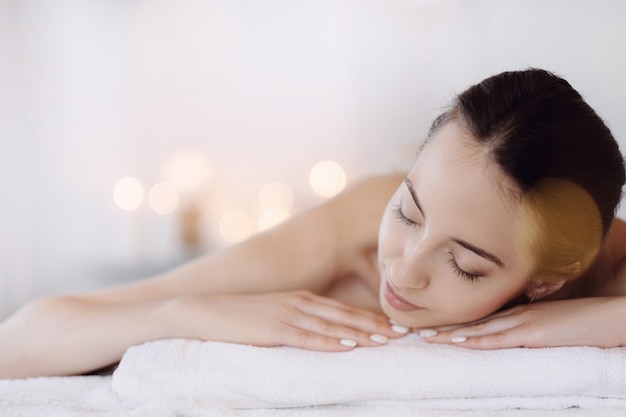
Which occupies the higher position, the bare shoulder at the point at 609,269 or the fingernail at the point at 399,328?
the bare shoulder at the point at 609,269

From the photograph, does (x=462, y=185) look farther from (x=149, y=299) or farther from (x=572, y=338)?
(x=149, y=299)

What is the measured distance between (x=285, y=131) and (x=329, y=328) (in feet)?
5.87

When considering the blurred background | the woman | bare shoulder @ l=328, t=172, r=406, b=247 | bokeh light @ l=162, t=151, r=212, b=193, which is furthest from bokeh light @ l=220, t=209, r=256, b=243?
the woman

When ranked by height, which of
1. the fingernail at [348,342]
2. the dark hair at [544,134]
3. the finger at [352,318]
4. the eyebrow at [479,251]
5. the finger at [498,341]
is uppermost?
the dark hair at [544,134]

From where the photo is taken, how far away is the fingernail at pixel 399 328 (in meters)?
1.10

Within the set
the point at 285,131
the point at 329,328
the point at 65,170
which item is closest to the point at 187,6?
the point at 285,131

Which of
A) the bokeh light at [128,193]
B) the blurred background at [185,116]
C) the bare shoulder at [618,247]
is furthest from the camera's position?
the bokeh light at [128,193]

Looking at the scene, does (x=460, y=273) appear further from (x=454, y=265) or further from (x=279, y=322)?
(x=279, y=322)

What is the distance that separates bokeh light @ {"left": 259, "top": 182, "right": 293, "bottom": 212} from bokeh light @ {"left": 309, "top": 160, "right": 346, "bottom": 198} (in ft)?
0.34

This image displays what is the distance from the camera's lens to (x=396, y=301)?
1.10m

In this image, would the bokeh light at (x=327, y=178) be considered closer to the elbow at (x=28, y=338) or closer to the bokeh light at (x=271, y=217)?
the bokeh light at (x=271, y=217)

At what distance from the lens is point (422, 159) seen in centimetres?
106

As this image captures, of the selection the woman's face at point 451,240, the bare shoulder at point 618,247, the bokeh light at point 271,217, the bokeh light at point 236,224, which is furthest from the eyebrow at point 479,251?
the bokeh light at point 236,224

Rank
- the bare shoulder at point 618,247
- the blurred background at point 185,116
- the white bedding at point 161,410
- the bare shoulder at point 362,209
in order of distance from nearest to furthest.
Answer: the white bedding at point 161,410 < the bare shoulder at point 618,247 < the bare shoulder at point 362,209 < the blurred background at point 185,116
